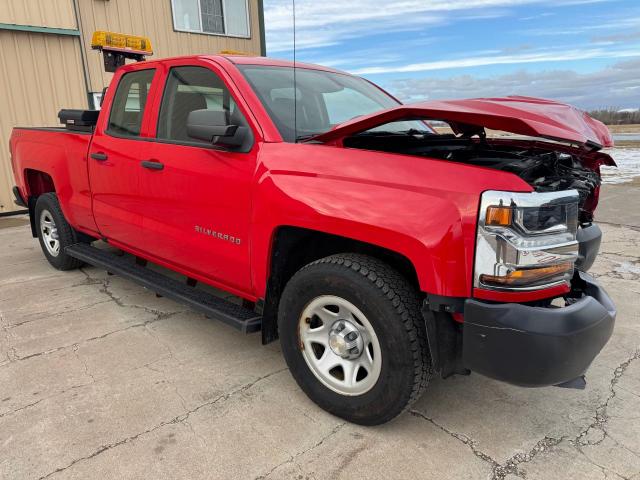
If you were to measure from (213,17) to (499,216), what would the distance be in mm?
10589

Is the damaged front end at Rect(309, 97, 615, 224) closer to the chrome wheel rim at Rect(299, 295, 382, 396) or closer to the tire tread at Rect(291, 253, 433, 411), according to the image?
the tire tread at Rect(291, 253, 433, 411)

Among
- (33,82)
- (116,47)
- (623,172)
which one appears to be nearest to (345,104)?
(116,47)

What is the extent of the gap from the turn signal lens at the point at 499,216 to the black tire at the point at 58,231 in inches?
170

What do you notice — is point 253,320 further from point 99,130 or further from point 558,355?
point 99,130

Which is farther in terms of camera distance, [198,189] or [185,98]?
[185,98]

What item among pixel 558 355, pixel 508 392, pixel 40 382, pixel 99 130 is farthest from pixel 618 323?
pixel 99 130

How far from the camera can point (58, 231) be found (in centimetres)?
497

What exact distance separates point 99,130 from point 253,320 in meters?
2.34

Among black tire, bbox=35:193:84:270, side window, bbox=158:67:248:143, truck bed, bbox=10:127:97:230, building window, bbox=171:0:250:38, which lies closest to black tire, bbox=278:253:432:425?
side window, bbox=158:67:248:143

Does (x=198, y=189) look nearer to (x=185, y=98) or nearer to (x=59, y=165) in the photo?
(x=185, y=98)

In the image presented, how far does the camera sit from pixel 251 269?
2838mm

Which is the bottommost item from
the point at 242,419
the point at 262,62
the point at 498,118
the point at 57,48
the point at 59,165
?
the point at 242,419

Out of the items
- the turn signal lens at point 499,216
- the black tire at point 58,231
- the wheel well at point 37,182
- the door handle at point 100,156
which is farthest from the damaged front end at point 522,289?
the wheel well at point 37,182

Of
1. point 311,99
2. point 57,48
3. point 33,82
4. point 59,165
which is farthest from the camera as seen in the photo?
point 57,48
